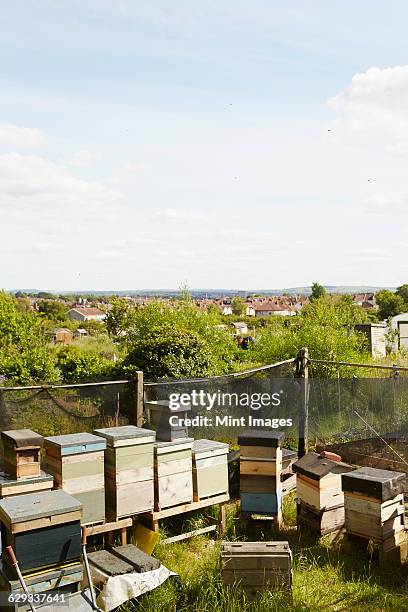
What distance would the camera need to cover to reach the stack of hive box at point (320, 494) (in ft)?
20.2

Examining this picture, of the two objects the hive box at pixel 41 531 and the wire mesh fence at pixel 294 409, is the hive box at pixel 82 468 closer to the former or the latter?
the hive box at pixel 41 531

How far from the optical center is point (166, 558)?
5.66 m

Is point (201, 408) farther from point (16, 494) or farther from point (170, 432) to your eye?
point (16, 494)

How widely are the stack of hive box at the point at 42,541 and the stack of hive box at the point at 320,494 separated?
9.38 ft

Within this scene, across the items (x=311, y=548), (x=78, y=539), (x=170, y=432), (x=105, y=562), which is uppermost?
(x=170, y=432)

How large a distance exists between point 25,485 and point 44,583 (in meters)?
0.95

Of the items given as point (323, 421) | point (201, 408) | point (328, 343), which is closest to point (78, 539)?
point (201, 408)

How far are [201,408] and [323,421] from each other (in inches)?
74.5

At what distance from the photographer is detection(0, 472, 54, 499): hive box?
4699 mm

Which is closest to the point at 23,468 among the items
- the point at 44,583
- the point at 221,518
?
the point at 44,583

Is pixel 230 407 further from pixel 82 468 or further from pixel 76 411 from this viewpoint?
pixel 82 468

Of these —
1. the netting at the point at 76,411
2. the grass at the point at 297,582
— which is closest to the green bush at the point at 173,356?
the netting at the point at 76,411

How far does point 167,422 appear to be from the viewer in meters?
5.88

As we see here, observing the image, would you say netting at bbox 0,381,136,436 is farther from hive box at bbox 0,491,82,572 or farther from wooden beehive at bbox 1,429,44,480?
hive box at bbox 0,491,82,572
